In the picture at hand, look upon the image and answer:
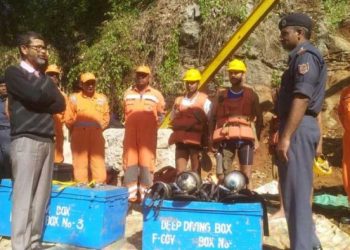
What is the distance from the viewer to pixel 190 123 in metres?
5.84

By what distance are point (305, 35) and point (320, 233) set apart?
2.23 m

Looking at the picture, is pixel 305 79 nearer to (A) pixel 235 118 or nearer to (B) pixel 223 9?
(A) pixel 235 118

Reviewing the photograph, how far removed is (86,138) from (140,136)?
2.21 feet

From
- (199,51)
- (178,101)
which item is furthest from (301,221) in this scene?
(199,51)

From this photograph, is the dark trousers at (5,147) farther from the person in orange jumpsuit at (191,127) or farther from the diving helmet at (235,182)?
the diving helmet at (235,182)

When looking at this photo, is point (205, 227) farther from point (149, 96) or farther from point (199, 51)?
point (199, 51)

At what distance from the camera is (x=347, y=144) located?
5.11 meters

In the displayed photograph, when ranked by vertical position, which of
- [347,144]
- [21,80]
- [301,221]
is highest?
[21,80]

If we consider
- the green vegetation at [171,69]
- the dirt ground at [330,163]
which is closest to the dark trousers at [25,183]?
the dirt ground at [330,163]

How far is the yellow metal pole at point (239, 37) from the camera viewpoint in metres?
7.43

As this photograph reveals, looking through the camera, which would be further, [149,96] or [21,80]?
[149,96]

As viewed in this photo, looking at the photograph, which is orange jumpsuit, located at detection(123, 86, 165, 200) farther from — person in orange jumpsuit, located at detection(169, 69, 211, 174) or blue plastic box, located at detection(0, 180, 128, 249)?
blue plastic box, located at detection(0, 180, 128, 249)

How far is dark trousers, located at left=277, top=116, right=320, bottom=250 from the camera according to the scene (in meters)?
3.60

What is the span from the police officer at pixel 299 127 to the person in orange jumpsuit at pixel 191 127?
2.19 meters
